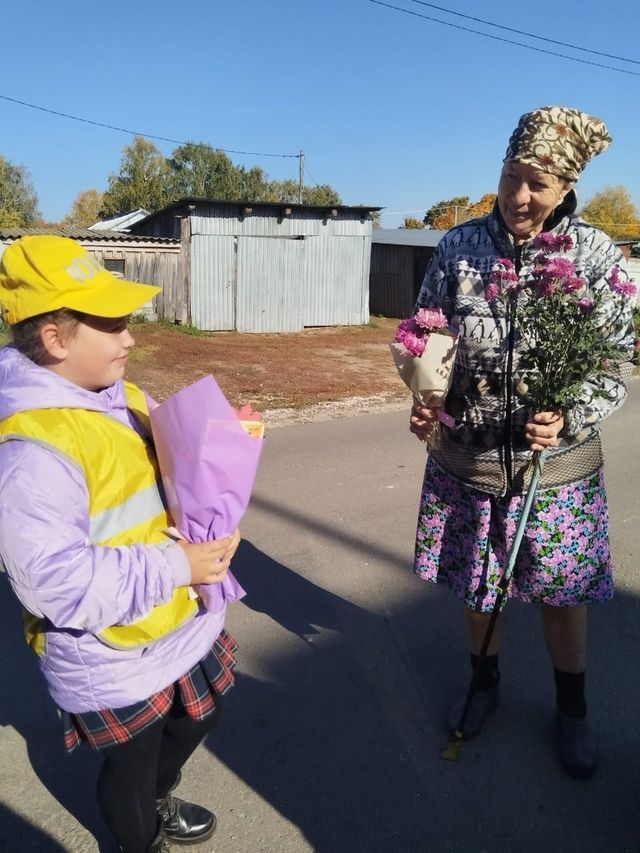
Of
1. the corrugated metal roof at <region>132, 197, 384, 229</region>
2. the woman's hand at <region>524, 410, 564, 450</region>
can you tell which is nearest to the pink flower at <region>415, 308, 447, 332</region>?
the woman's hand at <region>524, 410, 564, 450</region>

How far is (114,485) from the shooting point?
152cm

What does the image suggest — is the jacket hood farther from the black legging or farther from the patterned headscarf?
the patterned headscarf

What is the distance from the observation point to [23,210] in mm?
46250

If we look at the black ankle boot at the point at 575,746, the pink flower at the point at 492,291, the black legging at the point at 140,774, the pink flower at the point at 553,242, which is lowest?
the black ankle boot at the point at 575,746

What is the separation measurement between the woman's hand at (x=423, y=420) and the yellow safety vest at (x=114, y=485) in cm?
101

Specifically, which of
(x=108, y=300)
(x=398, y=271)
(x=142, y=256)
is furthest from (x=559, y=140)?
(x=398, y=271)

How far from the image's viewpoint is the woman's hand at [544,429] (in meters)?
2.09

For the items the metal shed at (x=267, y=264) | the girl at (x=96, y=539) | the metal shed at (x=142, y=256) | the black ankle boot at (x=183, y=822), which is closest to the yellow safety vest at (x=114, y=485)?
the girl at (x=96, y=539)

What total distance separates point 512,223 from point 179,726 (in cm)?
173

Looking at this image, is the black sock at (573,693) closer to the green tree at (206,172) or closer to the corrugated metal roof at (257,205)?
the corrugated metal roof at (257,205)

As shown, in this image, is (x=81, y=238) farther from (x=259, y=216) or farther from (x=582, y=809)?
(x=582, y=809)

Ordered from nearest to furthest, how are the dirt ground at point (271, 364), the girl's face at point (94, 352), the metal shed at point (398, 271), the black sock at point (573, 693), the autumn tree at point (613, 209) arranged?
1. the girl's face at point (94, 352)
2. the black sock at point (573, 693)
3. the dirt ground at point (271, 364)
4. the metal shed at point (398, 271)
5. the autumn tree at point (613, 209)

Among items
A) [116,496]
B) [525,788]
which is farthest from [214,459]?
[525,788]

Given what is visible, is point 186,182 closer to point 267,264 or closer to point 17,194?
point 17,194
